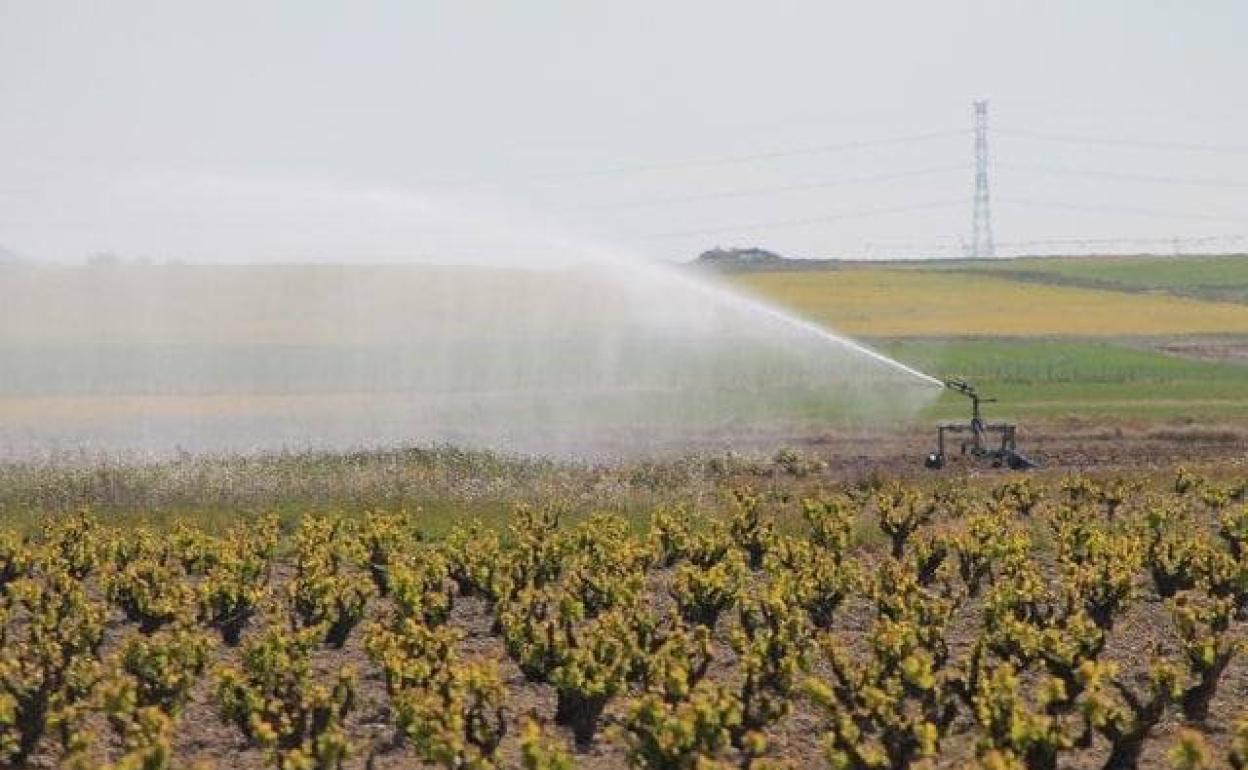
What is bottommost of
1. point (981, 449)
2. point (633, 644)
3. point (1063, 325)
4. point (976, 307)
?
point (981, 449)

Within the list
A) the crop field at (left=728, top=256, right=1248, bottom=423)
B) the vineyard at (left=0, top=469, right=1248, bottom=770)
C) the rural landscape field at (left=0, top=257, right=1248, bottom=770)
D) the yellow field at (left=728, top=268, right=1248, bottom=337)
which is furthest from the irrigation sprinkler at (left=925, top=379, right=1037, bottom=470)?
the yellow field at (left=728, top=268, right=1248, bottom=337)

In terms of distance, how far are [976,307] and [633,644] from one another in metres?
66.3

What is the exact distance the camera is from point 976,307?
80562 mm

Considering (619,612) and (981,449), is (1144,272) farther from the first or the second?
(619,612)

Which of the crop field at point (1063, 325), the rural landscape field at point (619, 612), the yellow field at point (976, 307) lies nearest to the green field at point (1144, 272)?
the crop field at point (1063, 325)

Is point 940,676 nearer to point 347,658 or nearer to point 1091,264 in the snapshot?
point 347,658

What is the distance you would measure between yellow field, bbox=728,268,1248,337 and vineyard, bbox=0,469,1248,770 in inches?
1883

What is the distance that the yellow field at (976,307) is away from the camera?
73.7 meters

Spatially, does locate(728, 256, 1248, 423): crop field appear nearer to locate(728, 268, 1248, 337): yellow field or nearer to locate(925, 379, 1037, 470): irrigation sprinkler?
locate(728, 268, 1248, 337): yellow field

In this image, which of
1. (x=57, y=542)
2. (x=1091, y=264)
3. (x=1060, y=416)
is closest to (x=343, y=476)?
(x=57, y=542)

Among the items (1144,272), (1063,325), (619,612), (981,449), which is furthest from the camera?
(1144,272)

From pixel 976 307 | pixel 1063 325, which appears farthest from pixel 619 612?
pixel 976 307

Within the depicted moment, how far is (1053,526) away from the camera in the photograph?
25.0m

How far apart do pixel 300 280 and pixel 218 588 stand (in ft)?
149
